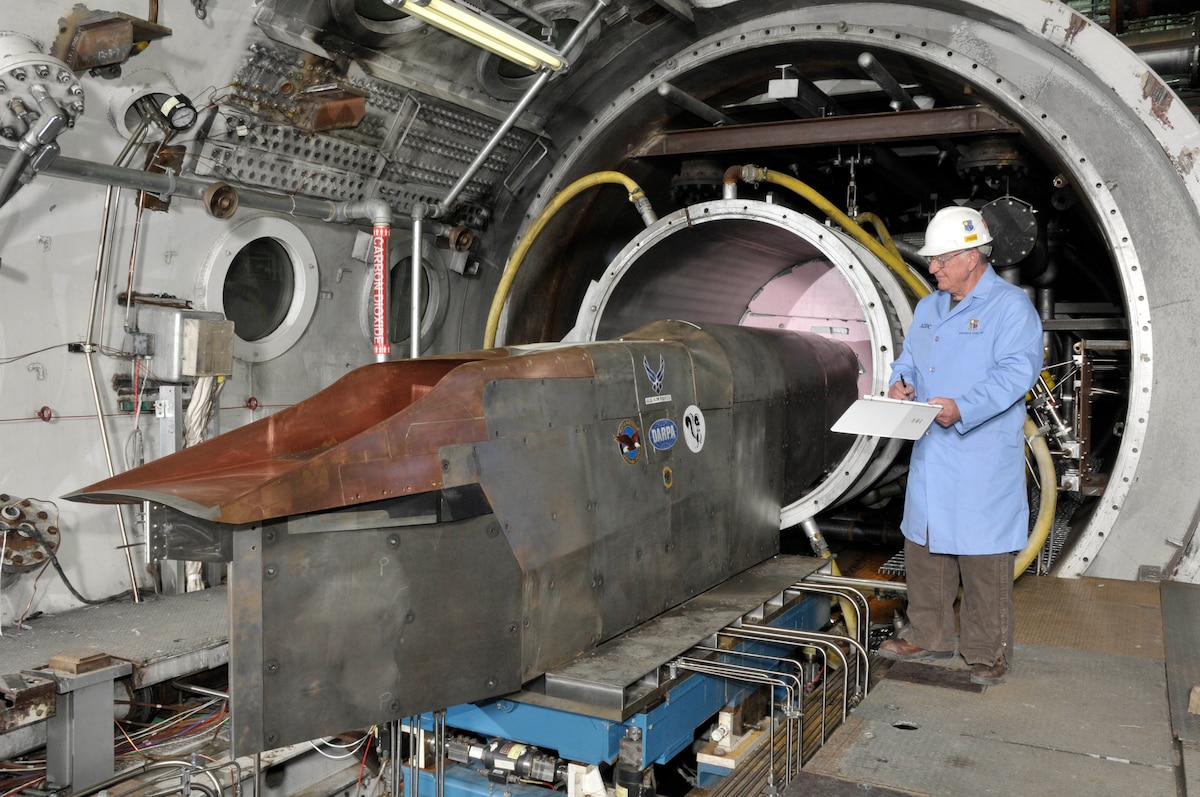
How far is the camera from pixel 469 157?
4.96m

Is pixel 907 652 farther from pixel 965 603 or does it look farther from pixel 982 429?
pixel 982 429

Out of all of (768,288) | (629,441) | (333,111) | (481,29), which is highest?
(481,29)

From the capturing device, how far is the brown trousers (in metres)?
2.93

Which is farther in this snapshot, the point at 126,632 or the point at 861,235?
the point at 861,235

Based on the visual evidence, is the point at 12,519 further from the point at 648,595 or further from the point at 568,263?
the point at 568,263

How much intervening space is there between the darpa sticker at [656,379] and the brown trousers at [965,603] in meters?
0.92

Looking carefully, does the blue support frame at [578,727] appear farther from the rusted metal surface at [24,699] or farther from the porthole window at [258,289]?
the porthole window at [258,289]

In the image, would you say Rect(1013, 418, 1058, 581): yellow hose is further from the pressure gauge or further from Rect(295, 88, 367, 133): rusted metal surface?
the pressure gauge

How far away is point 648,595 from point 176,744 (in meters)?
1.75

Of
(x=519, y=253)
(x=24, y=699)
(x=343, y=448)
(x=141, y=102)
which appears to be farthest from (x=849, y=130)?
(x=24, y=699)

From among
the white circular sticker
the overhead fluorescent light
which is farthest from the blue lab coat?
the overhead fluorescent light

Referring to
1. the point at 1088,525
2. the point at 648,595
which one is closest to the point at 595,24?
the point at 648,595

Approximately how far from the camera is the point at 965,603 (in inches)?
118

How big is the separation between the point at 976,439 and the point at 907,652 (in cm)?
72
